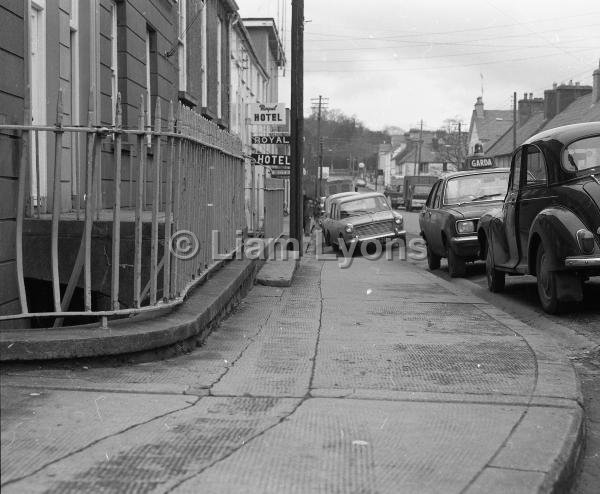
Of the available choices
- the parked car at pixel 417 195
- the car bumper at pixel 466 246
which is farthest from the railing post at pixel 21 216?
the parked car at pixel 417 195

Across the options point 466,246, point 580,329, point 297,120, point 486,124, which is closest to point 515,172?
point 580,329

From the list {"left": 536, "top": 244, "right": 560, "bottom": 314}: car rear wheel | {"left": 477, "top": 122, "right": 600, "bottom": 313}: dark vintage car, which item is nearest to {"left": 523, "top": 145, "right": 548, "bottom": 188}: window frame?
{"left": 477, "top": 122, "right": 600, "bottom": 313}: dark vintage car

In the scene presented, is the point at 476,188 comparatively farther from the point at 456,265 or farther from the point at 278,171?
the point at 278,171

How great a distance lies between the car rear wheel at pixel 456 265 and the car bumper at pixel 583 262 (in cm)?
536

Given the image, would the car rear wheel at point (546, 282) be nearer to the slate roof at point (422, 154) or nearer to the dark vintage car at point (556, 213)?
the dark vintage car at point (556, 213)

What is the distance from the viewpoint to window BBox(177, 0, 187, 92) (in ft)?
57.8

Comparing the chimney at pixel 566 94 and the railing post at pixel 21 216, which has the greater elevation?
the chimney at pixel 566 94

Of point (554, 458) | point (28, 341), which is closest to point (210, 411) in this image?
point (28, 341)

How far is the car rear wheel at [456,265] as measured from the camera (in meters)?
13.0

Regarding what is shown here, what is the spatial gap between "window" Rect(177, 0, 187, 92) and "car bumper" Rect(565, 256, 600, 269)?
1202 centimetres

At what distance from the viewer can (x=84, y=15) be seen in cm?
1065

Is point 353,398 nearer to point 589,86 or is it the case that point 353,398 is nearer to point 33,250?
point 33,250

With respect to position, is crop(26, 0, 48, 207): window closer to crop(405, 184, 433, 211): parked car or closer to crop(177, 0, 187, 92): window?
crop(177, 0, 187, 92): window

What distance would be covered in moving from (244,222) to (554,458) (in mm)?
7756
